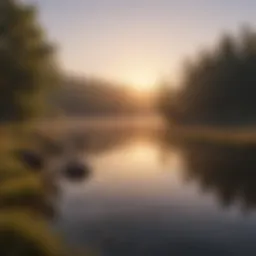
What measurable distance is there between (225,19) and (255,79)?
0.97m

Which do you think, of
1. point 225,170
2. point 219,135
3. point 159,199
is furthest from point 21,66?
point 225,170

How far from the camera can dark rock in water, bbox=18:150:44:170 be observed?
3045 mm

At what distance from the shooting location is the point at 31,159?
10.2 feet

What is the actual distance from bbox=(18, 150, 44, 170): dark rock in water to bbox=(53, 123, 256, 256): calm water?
0.21 m

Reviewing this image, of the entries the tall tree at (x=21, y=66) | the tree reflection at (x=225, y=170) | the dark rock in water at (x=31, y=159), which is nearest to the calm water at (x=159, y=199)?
the tree reflection at (x=225, y=170)

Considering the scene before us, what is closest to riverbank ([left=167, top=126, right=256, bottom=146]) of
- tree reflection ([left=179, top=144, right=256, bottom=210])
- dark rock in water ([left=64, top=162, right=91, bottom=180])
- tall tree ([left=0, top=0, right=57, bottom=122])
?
tree reflection ([left=179, top=144, right=256, bottom=210])

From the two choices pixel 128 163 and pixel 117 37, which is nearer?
pixel 117 37

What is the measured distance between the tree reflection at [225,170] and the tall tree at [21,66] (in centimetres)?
124

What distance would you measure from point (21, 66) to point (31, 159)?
699mm

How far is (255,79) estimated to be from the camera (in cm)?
390

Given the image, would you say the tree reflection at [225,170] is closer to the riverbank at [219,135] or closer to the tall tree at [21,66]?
the riverbank at [219,135]

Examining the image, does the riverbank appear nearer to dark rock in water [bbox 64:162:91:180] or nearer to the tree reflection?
the tree reflection

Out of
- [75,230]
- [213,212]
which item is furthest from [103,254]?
[213,212]

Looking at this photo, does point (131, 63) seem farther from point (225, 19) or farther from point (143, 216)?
point (143, 216)
